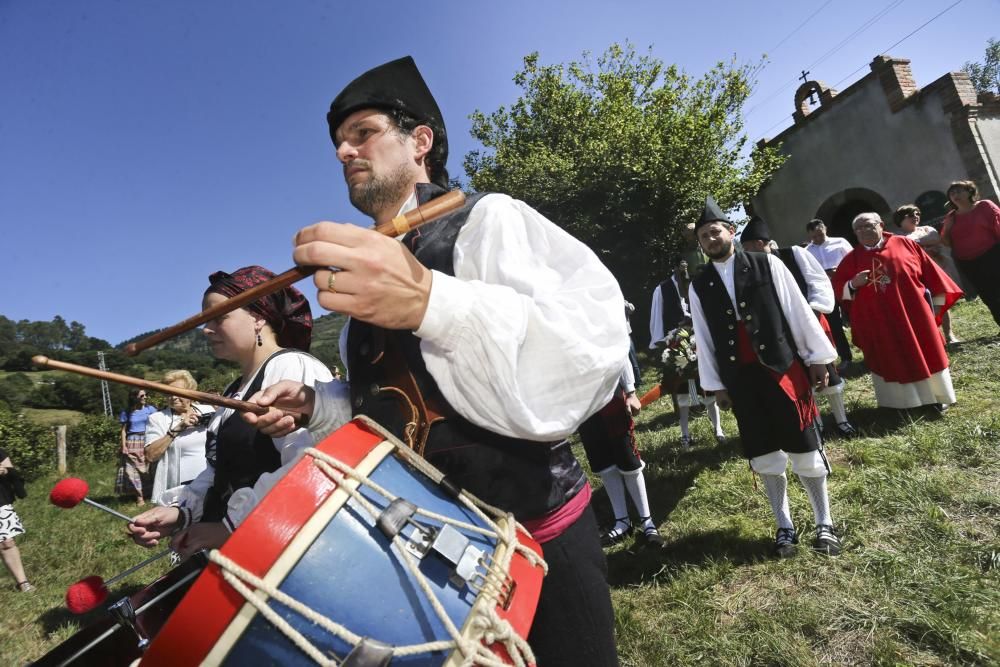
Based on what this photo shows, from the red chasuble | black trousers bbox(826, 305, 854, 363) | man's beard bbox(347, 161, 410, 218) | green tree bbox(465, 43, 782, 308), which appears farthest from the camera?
green tree bbox(465, 43, 782, 308)

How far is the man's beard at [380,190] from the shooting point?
59.9 inches

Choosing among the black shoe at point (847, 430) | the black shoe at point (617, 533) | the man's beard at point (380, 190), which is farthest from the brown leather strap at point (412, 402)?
the black shoe at point (847, 430)

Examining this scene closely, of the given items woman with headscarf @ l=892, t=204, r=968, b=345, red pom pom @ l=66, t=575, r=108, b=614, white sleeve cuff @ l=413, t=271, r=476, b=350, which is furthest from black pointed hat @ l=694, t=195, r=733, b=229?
woman with headscarf @ l=892, t=204, r=968, b=345

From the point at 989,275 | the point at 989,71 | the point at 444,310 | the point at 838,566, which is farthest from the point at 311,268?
the point at 989,71

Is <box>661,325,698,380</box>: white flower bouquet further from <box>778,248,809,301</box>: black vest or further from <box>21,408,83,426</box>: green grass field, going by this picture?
<box>21,408,83,426</box>: green grass field

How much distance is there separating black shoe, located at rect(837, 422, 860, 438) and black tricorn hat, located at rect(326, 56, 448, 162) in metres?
4.63

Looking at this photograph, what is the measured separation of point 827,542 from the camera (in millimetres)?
2998

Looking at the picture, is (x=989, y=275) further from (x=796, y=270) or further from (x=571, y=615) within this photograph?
(x=571, y=615)

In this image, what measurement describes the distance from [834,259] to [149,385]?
818 cm

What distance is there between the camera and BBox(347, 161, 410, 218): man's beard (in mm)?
1521

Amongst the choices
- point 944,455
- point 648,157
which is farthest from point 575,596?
point 648,157

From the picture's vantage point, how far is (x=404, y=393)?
3.78 ft

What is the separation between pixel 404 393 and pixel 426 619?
0.46 m

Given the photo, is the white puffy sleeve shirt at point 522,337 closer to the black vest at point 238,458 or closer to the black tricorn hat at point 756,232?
the black vest at point 238,458
